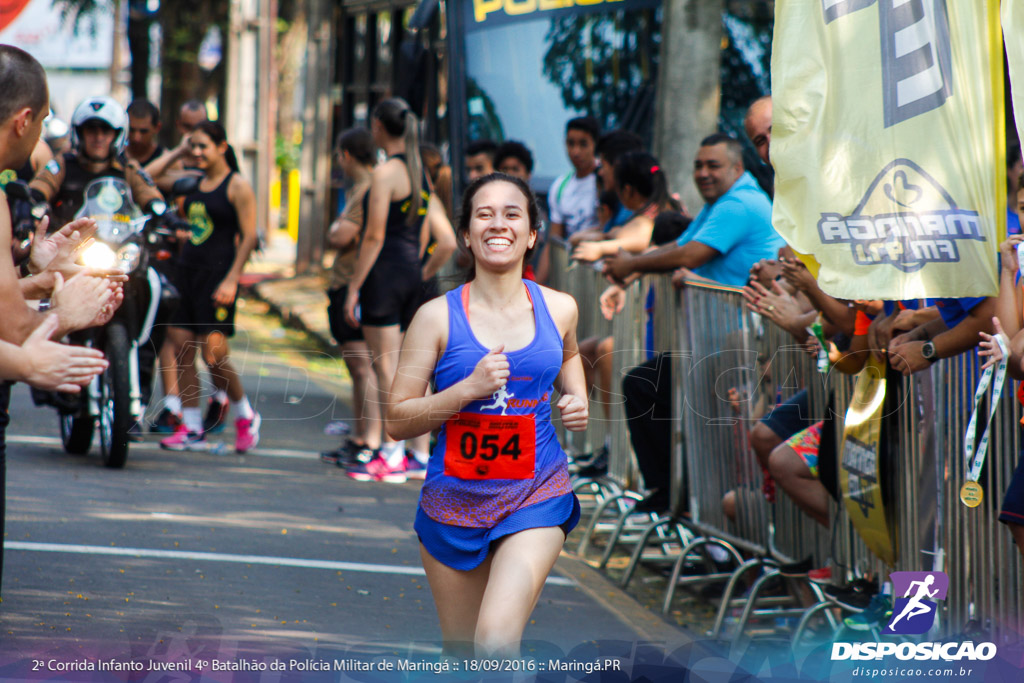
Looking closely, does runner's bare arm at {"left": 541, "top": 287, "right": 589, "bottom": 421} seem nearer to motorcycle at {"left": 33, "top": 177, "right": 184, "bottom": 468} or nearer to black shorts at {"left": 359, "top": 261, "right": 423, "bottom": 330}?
motorcycle at {"left": 33, "top": 177, "right": 184, "bottom": 468}

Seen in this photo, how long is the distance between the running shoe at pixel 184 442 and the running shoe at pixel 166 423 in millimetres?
416

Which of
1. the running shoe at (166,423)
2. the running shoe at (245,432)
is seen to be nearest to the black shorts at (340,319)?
the running shoe at (245,432)

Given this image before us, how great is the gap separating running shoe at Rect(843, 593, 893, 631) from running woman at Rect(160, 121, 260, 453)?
5.30 metres

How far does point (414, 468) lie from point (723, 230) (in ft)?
10.1

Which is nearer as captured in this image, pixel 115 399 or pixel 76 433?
pixel 115 399

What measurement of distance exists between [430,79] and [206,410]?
536 centimetres

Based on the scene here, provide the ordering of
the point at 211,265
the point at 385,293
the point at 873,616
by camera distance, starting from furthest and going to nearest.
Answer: the point at 211,265 < the point at 385,293 < the point at 873,616

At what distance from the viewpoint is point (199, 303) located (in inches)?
365

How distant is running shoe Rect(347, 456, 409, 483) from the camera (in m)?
8.59

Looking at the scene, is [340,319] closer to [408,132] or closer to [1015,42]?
[408,132]

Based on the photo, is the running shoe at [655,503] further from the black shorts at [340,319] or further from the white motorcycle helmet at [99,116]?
the white motorcycle helmet at [99,116]

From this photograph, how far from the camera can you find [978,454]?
4043mm

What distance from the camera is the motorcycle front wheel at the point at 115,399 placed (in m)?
7.79

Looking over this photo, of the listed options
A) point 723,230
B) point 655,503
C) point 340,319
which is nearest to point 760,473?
point 655,503
